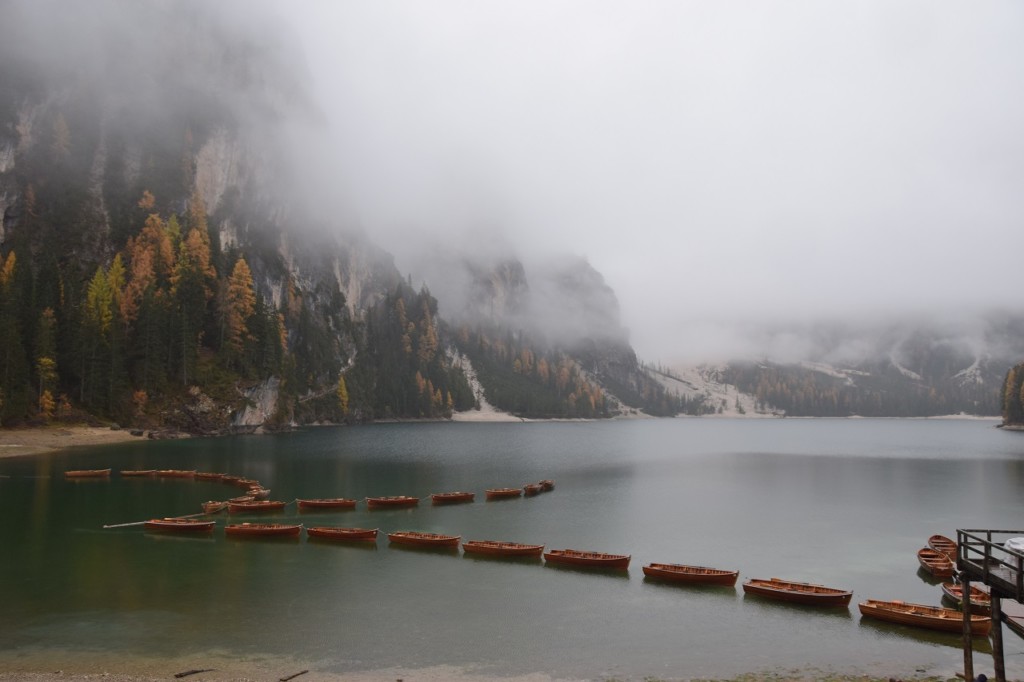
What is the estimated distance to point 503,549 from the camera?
5316cm

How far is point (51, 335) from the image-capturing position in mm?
129625

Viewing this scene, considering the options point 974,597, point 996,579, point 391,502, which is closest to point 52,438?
point 391,502

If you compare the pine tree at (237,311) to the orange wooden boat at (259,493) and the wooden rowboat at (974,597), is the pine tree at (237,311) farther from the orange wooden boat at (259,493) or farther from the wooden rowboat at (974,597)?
the wooden rowboat at (974,597)

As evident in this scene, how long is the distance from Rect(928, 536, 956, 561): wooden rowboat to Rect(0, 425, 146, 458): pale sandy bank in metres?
131

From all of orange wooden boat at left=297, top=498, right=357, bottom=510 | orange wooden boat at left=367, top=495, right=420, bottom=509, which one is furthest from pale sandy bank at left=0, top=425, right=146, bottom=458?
orange wooden boat at left=367, top=495, right=420, bottom=509

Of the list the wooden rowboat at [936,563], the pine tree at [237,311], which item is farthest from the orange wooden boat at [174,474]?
the wooden rowboat at [936,563]

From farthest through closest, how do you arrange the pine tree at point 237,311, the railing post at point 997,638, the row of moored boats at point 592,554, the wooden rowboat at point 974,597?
1. the pine tree at point 237,311
2. the row of moored boats at point 592,554
3. the wooden rowboat at point 974,597
4. the railing post at point 997,638

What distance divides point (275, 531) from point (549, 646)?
115ft

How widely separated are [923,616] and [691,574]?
579 inches

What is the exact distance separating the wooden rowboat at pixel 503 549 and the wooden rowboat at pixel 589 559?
4.95 feet

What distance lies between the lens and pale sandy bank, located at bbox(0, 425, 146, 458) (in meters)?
108

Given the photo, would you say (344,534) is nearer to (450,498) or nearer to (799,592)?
(450,498)

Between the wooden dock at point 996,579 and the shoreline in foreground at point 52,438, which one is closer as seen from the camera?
the wooden dock at point 996,579

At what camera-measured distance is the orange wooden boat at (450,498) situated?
7856 centimetres
